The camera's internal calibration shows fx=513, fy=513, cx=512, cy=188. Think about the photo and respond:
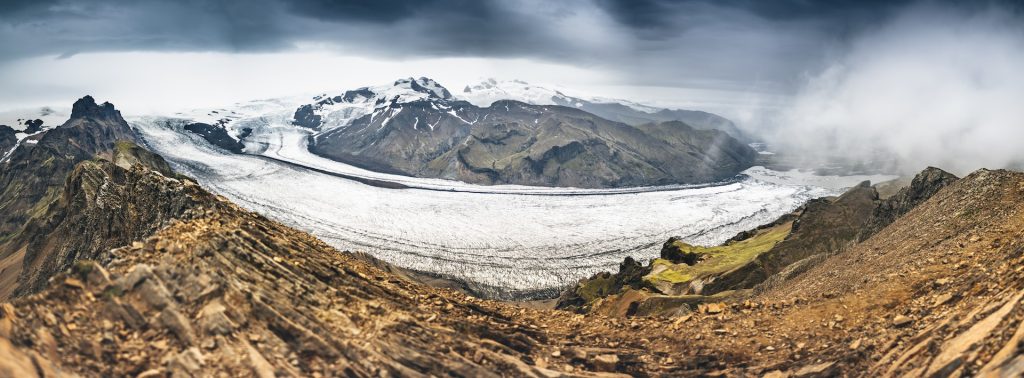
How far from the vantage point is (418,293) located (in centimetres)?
2398

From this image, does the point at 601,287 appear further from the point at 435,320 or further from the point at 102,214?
the point at 102,214

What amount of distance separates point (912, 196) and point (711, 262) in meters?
25.2

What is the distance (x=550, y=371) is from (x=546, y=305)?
7677cm

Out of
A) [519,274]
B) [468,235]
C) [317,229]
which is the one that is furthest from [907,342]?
[317,229]

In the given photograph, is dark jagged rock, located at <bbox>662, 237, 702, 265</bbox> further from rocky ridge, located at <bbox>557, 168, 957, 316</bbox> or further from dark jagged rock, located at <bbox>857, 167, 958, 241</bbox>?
Result: dark jagged rock, located at <bbox>857, 167, 958, 241</bbox>

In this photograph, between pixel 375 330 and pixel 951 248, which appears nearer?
pixel 375 330

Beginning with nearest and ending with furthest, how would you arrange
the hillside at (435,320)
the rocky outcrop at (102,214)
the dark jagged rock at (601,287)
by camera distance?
the hillside at (435,320) → the rocky outcrop at (102,214) → the dark jagged rock at (601,287)

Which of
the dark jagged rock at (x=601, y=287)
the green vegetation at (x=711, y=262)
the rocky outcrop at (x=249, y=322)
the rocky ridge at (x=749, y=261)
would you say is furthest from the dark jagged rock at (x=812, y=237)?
the rocky outcrop at (x=249, y=322)

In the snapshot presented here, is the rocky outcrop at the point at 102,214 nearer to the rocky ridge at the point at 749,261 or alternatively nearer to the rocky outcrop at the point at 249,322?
the rocky outcrop at the point at 249,322

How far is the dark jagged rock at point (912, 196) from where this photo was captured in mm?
55406

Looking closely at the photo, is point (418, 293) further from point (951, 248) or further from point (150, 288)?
point (951, 248)

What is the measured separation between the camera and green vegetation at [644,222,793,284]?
6850 centimetres

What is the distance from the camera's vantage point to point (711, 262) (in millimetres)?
74625

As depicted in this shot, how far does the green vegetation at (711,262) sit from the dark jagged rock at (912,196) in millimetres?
13297
